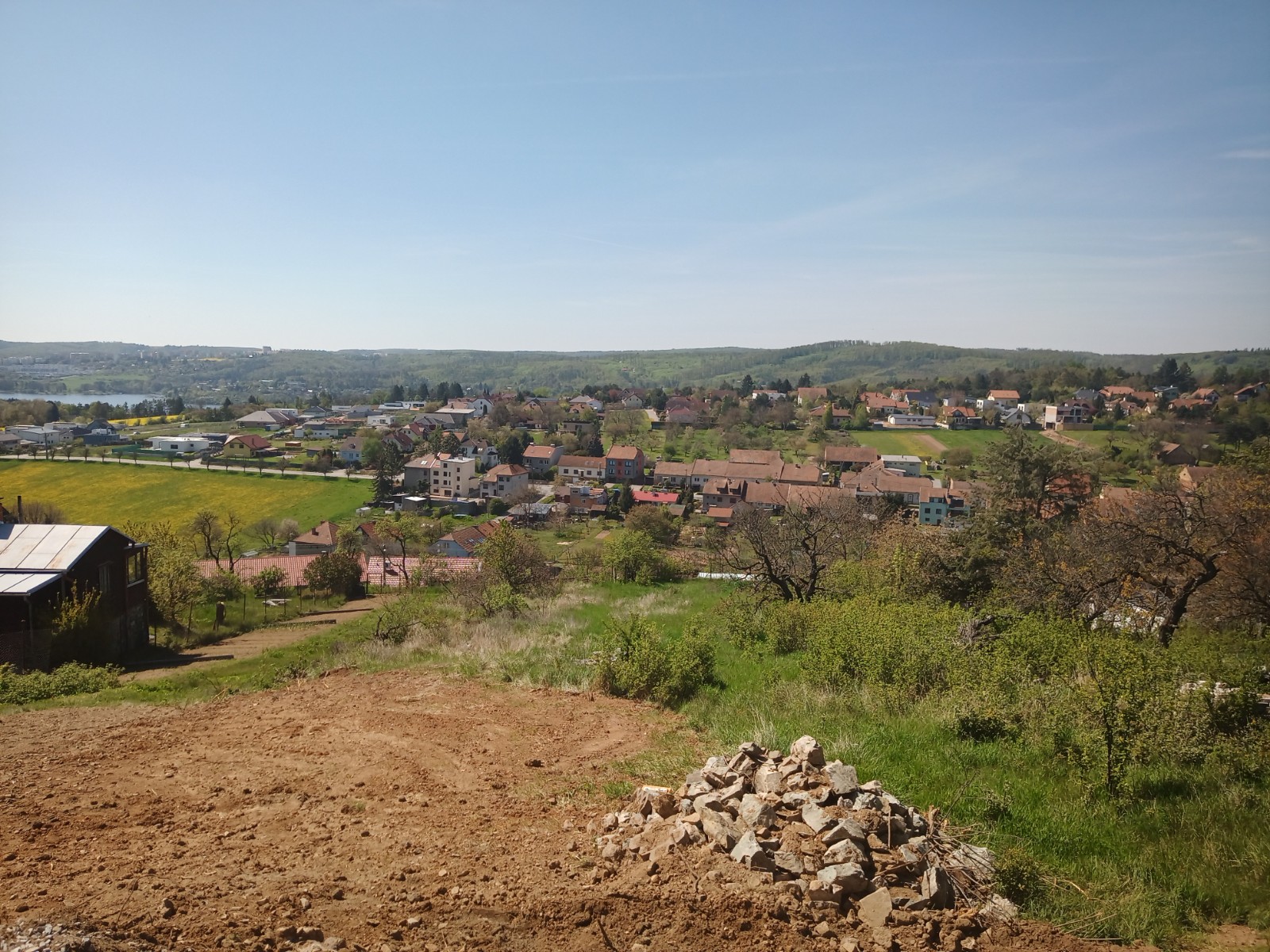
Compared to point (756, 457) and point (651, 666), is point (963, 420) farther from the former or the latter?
point (651, 666)

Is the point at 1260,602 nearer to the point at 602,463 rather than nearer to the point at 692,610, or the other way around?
the point at 692,610

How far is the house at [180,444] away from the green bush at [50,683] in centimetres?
7009

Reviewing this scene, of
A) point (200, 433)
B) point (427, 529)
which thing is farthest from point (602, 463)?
point (200, 433)

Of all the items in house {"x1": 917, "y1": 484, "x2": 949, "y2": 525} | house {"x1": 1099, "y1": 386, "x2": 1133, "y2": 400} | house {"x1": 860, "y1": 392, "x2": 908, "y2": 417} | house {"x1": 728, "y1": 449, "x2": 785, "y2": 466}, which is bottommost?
house {"x1": 917, "y1": 484, "x2": 949, "y2": 525}

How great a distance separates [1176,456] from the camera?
48812 millimetres

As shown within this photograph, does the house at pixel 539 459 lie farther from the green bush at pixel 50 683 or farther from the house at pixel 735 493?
the green bush at pixel 50 683

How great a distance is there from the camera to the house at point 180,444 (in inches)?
2891

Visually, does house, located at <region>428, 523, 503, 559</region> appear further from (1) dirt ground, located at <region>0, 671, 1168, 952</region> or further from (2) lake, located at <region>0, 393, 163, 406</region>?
(2) lake, located at <region>0, 393, 163, 406</region>

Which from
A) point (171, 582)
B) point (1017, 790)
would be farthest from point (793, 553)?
point (171, 582)

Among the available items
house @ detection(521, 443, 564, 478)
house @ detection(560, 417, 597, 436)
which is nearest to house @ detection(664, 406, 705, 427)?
house @ detection(560, 417, 597, 436)

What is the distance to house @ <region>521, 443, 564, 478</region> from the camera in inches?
2985

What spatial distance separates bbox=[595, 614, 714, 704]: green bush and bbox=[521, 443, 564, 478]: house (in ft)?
210

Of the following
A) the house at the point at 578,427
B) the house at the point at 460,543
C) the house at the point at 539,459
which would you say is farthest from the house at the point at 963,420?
the house at the point at 460,543

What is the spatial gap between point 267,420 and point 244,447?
29.1 meters
